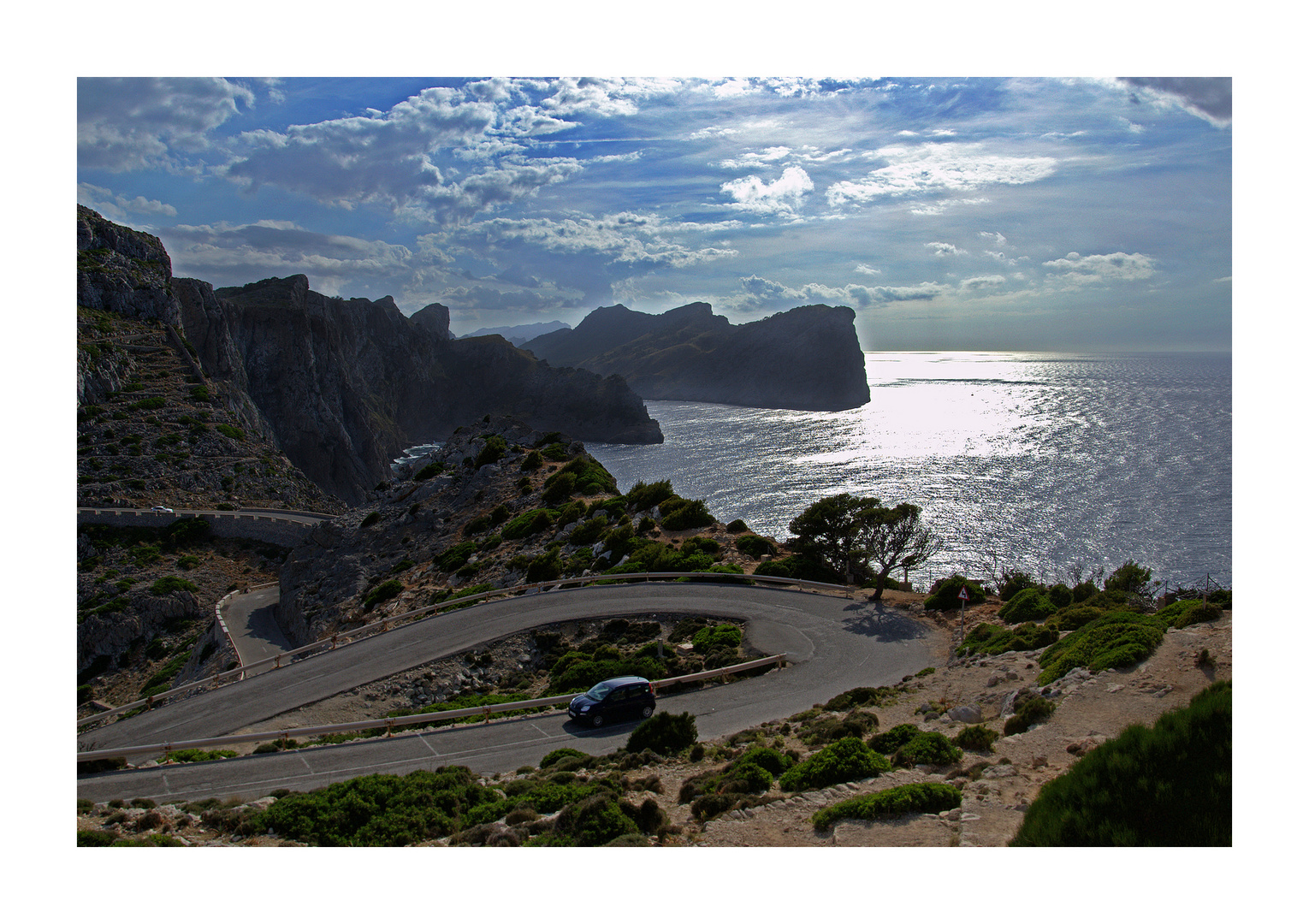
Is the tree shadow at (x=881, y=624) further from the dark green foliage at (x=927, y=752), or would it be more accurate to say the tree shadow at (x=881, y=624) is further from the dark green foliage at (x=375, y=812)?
the dark green foliage at (x=375, y=812)

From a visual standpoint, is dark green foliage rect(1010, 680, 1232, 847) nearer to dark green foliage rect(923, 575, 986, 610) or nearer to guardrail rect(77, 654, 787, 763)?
guardrail rect(77, 654, 787, 763)

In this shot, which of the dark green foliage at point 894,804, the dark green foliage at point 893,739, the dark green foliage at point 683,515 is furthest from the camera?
the dark green foliage at point 683,515

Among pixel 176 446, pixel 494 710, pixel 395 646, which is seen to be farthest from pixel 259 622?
pixel 176 446

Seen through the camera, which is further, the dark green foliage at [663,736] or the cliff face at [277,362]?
the cliff face at [277,362]

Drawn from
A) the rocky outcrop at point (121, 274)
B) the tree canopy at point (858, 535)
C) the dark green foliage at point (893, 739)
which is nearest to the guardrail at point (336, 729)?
the dark green foliage at point (893, 739)

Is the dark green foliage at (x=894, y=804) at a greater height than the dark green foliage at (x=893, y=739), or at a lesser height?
greater

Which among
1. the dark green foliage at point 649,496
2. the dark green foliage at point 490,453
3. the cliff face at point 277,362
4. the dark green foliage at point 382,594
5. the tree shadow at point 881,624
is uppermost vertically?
the cliff face at point 277,362

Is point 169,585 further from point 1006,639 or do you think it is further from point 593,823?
point 1006,639
